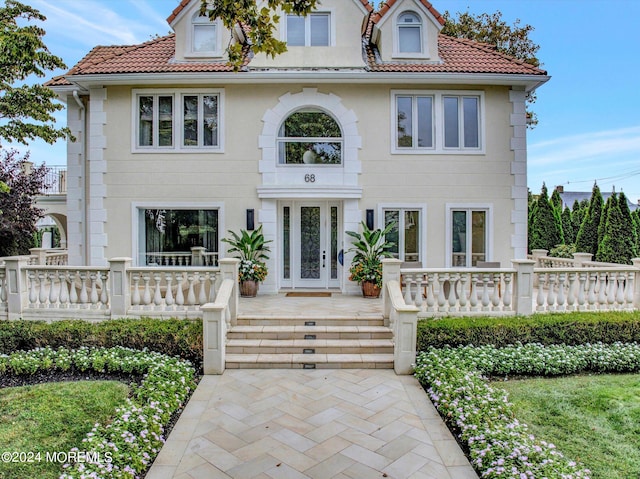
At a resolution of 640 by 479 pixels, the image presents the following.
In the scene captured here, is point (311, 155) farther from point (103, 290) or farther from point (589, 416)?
point (589, 416)

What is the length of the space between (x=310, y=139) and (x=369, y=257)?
3563 millimetres

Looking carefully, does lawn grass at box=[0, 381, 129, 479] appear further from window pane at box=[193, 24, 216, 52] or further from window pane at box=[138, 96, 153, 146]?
window pane at box=[193, 24, 216, 52]

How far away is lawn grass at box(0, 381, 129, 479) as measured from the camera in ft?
12.0

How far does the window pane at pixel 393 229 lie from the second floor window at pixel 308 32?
15.9ft

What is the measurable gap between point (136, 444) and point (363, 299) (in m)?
6.51

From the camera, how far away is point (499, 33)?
56.9 ft

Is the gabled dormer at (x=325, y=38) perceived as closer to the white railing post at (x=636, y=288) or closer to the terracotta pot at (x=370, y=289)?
the terracotta pot at (x=370, y=289)

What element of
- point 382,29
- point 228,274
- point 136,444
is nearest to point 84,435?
point 136,444

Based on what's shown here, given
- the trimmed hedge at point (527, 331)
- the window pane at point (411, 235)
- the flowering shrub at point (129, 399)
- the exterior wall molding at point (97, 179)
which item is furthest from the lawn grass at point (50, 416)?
the window pane at point (411, 235)

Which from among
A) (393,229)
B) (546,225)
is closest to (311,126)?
(393,229)

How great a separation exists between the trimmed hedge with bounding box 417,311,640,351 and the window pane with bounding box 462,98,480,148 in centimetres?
532

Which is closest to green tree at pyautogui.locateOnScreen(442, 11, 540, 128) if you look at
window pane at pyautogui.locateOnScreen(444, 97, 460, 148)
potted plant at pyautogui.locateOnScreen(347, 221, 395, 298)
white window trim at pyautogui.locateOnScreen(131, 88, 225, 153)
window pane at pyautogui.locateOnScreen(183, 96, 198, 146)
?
window pane at pyautogui.locateOnScreen(444, 97, 460, 148)

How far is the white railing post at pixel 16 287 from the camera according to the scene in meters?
7.65

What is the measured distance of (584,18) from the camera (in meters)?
12.0
